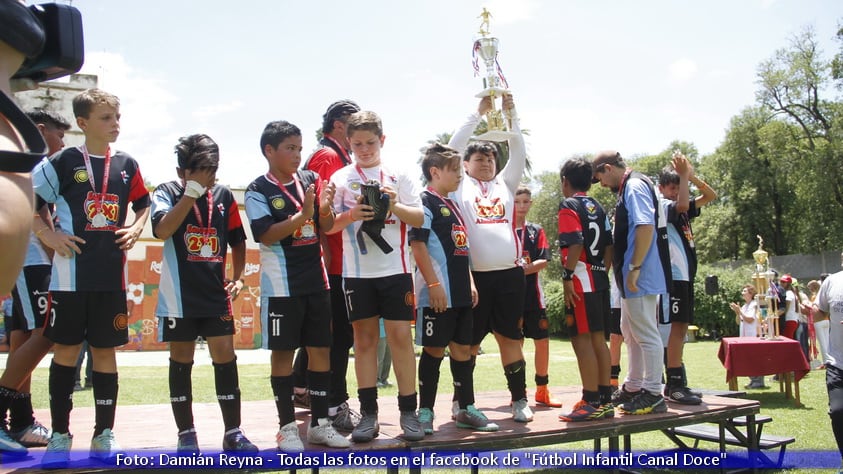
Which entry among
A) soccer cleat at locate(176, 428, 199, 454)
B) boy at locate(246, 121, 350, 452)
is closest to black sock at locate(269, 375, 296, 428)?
boy at locate(246, 121, 350, 452)

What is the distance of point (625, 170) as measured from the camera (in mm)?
5969

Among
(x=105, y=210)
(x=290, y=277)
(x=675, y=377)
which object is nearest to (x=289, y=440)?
(x=290, y=277)

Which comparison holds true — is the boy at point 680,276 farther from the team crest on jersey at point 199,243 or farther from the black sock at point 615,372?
the team crest on jersey at point 199,243

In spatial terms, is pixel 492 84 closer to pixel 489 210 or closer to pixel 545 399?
pixel 489 210

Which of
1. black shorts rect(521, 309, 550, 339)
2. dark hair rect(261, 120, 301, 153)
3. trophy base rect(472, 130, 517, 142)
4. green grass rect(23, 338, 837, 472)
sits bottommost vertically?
green grass rect(23, 338, 837, 472)

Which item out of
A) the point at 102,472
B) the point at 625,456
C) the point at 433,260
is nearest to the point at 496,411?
the point at 625,456

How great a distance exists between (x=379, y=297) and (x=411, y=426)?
891 mm

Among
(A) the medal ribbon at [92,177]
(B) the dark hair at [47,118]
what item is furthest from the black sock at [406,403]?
(B) the dark hair at [47,118]

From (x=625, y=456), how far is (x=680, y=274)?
1.83 meters

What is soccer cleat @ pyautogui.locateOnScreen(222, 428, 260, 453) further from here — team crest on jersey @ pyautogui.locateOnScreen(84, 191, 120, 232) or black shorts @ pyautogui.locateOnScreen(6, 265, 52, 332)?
black shorts @ pyautogui.locateOnScreen(6, 265, 52, 332)

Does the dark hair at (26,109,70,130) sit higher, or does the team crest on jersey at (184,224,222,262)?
the dark hair at (26,109,70,130)

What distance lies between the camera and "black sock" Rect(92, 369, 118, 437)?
3867 millimetres

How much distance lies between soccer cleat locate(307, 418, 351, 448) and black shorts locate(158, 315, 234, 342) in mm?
843

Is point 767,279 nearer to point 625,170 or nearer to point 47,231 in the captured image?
point 625,170
